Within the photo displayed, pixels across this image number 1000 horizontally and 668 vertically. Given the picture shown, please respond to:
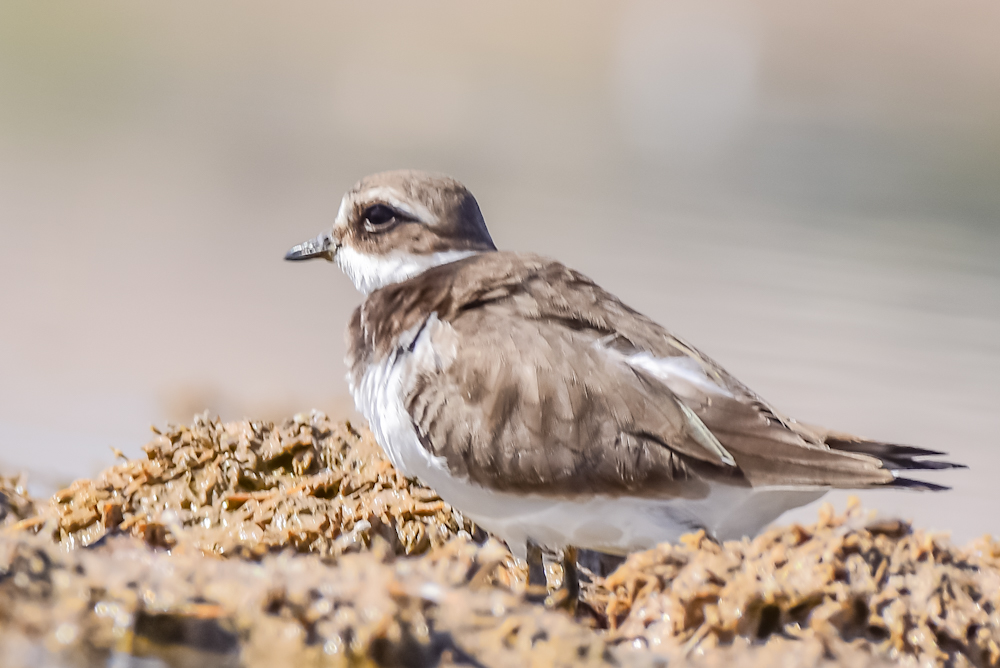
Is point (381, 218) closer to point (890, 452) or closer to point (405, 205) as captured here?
point (405, 205)

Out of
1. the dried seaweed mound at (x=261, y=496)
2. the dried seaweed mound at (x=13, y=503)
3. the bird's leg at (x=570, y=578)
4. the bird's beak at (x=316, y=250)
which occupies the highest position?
the bird's beak at (x=316, y=250)

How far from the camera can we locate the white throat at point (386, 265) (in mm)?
1961

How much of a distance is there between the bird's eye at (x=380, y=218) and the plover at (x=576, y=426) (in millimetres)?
330

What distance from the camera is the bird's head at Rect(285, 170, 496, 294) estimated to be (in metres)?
1.96

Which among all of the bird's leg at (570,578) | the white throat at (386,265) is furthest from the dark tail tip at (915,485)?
the white throat at (386,265)

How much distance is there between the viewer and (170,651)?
2.62 feet

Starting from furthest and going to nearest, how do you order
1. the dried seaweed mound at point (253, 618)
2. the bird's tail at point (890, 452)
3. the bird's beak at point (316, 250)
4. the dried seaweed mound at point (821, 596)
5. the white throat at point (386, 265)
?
1. the bird's beak at point (316, 250)
2. the white throat at point (386, 265)
3. the bird's tail at point (890, 452)
4. the dried seaweed mound at point (821, 596)
5. the dried seaweed mound at point (253, 618)

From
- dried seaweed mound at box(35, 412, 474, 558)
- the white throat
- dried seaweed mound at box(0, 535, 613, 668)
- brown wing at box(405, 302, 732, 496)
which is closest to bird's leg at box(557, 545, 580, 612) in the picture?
brown wing at box(405, 302, 732, 496)

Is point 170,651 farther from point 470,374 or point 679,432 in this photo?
point 679,432

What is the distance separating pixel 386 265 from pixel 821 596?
1.29 meters

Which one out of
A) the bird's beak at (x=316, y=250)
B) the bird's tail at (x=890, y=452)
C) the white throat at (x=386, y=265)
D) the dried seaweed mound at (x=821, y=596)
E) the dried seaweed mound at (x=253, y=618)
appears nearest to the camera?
the dried seaweed mound at (x=253, y=618)

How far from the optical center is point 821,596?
3.53ft

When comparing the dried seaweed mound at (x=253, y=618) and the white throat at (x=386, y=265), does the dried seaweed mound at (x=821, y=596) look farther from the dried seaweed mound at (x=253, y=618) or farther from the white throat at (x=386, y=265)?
the white throat at (x=386, y=265)

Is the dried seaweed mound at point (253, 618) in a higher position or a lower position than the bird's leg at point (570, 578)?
higher
